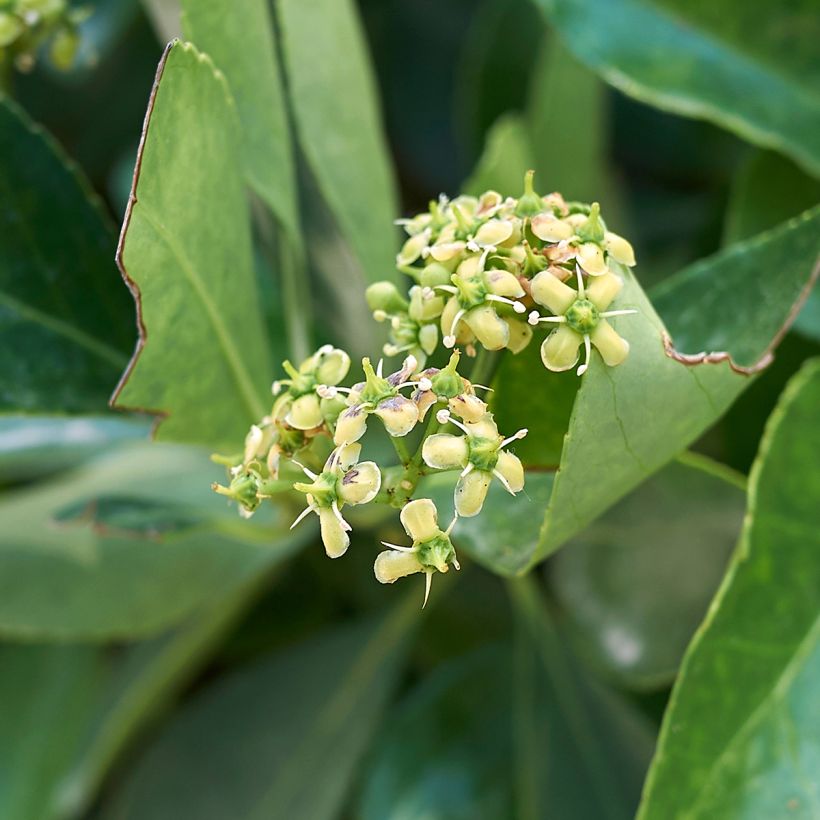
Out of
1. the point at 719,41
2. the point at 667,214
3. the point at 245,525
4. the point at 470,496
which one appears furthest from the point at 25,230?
the point at 667,214

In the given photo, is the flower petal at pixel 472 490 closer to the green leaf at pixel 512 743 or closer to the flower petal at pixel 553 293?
the flower petal at pixel 553 293

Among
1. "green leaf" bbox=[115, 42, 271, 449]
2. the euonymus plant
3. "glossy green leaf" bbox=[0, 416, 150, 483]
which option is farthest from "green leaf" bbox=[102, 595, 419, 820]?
"green leaf" bbox=[115, 42, 271, 449]

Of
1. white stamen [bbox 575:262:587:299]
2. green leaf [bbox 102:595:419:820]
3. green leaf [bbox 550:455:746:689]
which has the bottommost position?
green leaf [bbox 102:595:419:820]

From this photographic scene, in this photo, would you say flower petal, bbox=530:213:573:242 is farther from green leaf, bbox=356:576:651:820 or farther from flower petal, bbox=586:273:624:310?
green leaf, bbox=356:576:651:820

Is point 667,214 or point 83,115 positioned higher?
point 83,115

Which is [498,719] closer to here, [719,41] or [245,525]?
[245,525]

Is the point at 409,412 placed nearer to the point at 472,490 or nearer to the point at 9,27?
the point at 472,490

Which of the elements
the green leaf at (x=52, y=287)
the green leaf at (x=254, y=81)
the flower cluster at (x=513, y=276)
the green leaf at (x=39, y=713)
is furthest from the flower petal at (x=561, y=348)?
the green leaf at (x=39, y=713)
